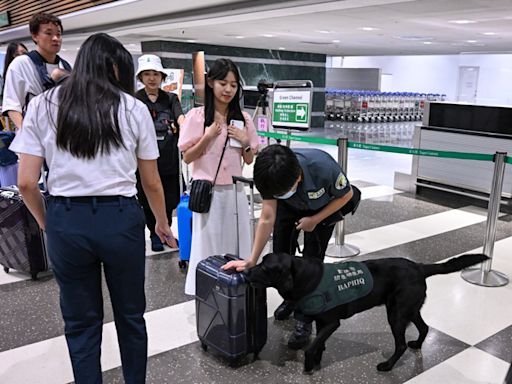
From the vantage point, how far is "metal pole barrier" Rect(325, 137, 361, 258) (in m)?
3.49

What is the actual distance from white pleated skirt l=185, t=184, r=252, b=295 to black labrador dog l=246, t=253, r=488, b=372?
1.77 feet

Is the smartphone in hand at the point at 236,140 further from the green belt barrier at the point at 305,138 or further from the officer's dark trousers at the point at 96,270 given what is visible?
the green belt barrier at the point at 305,138

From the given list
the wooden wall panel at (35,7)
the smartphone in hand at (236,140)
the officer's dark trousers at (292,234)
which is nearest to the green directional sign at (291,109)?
the smartphone in hand at (236,140)

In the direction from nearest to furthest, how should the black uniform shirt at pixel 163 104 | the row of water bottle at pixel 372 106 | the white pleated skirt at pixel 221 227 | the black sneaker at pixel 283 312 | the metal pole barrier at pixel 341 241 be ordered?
1. the white pleated skirt at pixel 221 227
2. the black sneaker at pixel 283 312
3. the black uniform shirt at pixel 163 104
4. the metal pole barrier at pixel 341 241
5. the row of water bottle at pixel 372 106

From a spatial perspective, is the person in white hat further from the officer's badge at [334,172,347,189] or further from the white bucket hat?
the officer's badge at [334,172,347,189]

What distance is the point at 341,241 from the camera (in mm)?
3625

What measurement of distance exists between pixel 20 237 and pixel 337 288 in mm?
2194

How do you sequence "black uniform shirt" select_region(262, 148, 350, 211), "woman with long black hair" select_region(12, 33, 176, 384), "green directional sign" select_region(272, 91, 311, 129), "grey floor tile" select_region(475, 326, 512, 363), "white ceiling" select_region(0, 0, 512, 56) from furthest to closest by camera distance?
"white ceiling" select_region(0, 0, 512, 56), "green directional sign" select_region(272, 91, 311, 129), "grey floor tile" select_region(475, 326, 512, 363), "black uniform shirt" select_region(262, 148, 350, 211), "woman with long black hair" select_region(12, 33, 176, 384)

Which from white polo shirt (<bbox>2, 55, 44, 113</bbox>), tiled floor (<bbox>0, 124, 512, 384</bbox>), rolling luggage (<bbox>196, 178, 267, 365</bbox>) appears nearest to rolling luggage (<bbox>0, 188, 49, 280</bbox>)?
tiled floor (<bbox>0, 124, 512, 384</bbox>)

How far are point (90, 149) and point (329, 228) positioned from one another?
51.0 inches

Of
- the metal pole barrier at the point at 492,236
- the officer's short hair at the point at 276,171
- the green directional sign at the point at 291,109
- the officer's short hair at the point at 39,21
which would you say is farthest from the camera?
the green directional sign at the point at 291,109

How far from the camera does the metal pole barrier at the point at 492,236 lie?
9.58 ft

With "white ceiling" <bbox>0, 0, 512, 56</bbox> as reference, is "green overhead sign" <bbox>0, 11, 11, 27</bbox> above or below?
above

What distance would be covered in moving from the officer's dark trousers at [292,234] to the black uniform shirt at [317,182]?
0.19 metres
